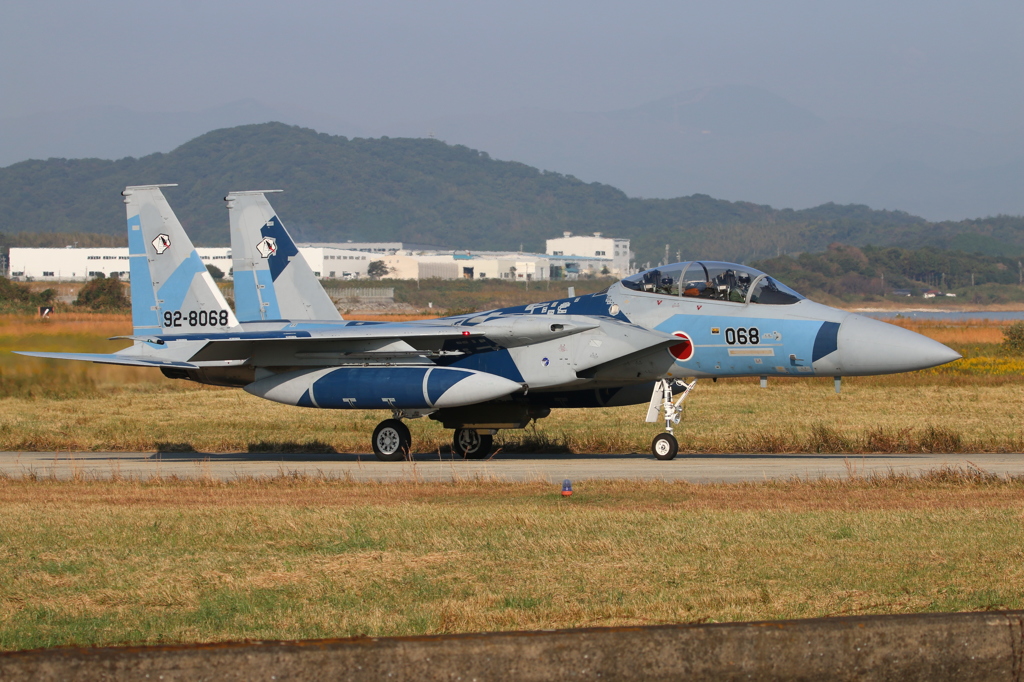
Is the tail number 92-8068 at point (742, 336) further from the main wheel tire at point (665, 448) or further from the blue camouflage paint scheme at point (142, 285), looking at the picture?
the blue camouflage paint scheme at point (142, 285)

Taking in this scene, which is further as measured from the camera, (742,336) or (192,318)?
(192,318)

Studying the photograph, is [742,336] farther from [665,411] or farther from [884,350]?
[884,350]

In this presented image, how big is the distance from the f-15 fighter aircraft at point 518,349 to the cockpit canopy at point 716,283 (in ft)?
0.07

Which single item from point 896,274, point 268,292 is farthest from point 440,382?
point 896,274

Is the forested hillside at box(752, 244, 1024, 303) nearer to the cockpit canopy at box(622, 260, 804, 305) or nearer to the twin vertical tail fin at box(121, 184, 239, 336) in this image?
the cockpit canopy at box(622, 260, 804, 305)

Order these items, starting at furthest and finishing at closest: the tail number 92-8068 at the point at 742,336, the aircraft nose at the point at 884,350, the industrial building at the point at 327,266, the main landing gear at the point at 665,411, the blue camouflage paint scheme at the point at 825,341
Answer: the industrial building at the point at 327,266
the main landing gear at the point at 665,411
the tail number 92-8068 at the point at 742,336
the blue camouflage paint scheme at the point at 825,341
the aircraft nose at the point at 884,350

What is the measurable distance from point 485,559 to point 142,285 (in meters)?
12.4

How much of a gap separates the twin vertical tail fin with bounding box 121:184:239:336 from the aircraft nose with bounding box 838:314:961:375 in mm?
10205

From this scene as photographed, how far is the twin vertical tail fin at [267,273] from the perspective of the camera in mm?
19062

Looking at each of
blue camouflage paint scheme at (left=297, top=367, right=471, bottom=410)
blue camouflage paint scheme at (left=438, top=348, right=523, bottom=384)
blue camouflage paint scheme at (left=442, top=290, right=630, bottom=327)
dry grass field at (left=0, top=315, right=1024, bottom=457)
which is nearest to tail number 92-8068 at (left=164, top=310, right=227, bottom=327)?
dry grass field at (left=0, top=315, right=1024, bottom=457)

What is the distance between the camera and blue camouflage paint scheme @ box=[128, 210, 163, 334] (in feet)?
59.5

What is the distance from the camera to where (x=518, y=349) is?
642 inches

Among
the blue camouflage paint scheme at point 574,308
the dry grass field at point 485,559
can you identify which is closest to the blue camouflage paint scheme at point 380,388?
the blue camouflage paint scheme at point 574,308

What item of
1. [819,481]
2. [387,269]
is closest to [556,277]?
[387,269]
